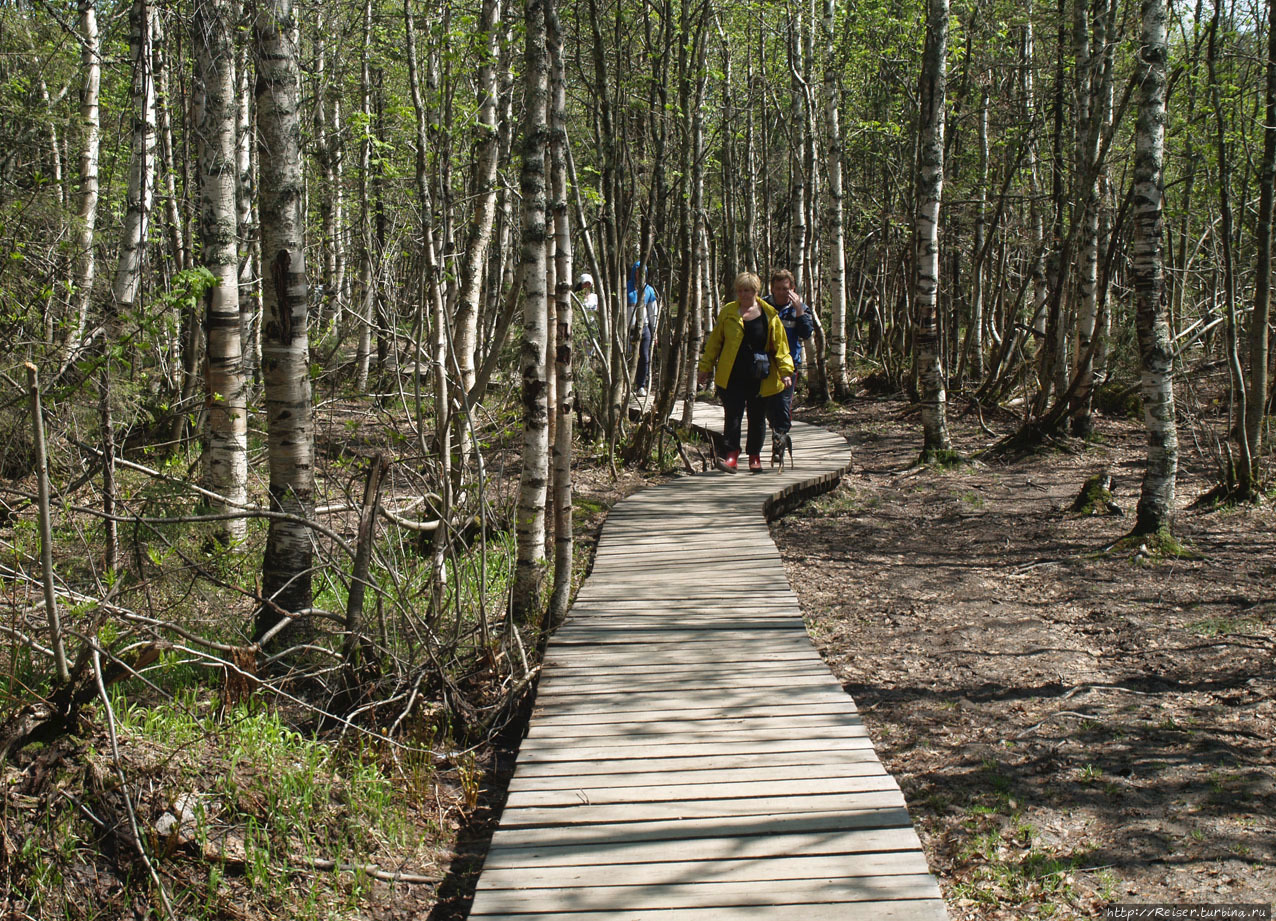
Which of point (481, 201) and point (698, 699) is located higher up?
point (481, 201)

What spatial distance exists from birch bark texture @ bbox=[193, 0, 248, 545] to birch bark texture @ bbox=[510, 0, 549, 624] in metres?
2.16

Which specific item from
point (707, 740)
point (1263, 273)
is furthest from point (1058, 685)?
point (1263, 273)

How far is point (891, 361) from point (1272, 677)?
12.6 meters

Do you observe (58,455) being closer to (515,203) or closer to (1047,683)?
(1047,683)

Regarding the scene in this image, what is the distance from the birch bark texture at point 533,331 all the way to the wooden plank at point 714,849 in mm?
2197

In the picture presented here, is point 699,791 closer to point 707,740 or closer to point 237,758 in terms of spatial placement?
point 707,740

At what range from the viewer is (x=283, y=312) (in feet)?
16.3

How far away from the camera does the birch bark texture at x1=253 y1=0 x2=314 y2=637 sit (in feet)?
16.1

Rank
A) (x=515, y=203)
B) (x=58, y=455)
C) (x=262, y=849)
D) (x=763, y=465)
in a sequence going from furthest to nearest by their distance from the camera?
(x=515, y=203)
(x=763, y=465)
(x=58, y=455)
(x=262, y=849)

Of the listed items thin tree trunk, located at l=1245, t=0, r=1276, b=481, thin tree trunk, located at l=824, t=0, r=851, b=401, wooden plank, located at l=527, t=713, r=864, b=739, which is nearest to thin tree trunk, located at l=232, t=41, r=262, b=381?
wooden plank, located at l=527, t=713, r=864, b=739

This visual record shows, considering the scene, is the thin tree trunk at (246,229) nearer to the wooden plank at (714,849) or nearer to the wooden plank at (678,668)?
the wooden plank at (678,668)

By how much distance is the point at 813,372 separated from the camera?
1714 centimetres

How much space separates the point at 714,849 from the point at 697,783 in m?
0.49

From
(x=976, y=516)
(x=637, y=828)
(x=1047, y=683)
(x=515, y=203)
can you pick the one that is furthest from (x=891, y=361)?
(x=637, y=828)
